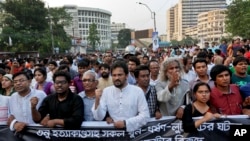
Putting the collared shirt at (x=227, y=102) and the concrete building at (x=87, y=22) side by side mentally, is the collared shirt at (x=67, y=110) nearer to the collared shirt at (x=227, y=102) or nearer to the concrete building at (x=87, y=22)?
the collared shirt at (x=227, y=102)

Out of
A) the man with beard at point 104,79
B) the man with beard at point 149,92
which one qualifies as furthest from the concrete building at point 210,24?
the man with beard at point 149,92

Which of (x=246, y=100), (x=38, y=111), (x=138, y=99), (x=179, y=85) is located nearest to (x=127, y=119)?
(x=138, y=99)

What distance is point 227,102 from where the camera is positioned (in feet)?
13.6

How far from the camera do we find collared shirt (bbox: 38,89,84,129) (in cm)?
411

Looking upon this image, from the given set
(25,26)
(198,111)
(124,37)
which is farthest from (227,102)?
(124,37)

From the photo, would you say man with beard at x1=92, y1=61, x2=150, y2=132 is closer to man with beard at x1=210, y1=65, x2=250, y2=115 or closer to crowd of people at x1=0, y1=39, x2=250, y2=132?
crowd of people at x1=0, y1=39, x2=250, y2=132

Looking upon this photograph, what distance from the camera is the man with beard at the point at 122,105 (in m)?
3.97

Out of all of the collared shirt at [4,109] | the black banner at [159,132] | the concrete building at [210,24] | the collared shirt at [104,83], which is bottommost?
the black banner at [159,132]

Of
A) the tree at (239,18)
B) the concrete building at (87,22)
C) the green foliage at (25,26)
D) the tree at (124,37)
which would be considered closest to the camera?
the tree at (239,18)

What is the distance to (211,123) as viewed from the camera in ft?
13.7

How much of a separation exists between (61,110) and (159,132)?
4.30 ft

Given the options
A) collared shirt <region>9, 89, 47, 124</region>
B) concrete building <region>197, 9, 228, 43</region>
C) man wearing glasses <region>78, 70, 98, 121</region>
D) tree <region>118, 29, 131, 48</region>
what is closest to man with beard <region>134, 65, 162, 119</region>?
man wearing glasses <region>78, 70, 98, 121</region>

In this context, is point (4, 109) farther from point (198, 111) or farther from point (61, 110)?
point (198, 111)

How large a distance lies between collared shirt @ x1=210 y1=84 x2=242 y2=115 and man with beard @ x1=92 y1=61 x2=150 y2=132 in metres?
0.91
